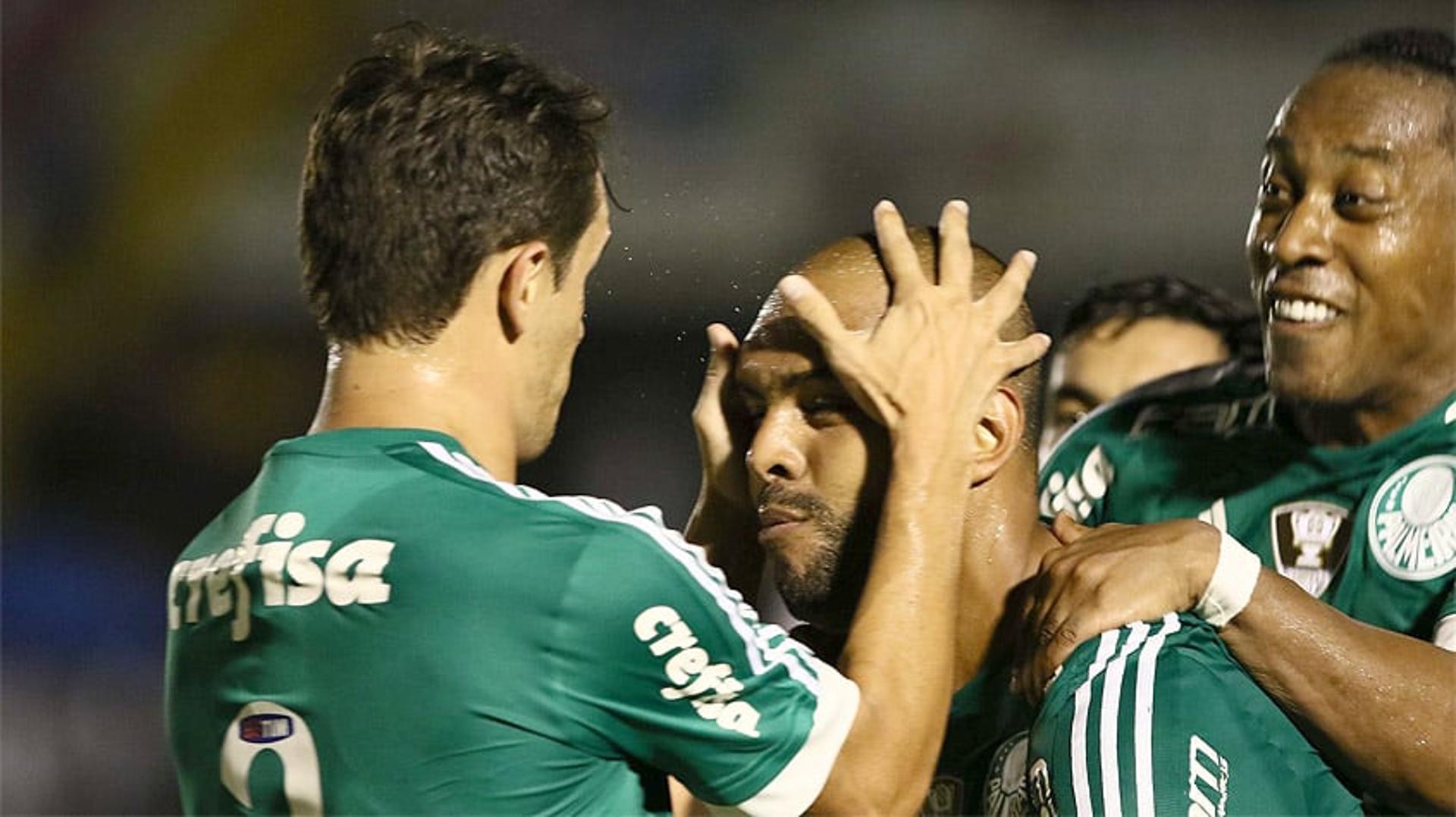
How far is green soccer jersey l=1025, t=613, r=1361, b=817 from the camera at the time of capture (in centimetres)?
216

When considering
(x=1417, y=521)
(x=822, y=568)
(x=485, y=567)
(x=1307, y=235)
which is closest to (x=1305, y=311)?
(x=1307, y=235)

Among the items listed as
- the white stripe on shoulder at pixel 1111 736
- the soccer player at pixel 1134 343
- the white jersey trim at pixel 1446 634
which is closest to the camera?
the white stripe on shoulder at pixel 1111 736

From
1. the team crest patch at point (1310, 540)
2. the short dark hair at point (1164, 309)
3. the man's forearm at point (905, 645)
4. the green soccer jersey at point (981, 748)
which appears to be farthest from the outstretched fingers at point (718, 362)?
the short dark hair at point (1164, 309)

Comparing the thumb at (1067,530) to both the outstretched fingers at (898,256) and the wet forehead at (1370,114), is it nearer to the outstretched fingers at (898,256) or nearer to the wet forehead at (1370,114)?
the outstretched fingers at (898,256)

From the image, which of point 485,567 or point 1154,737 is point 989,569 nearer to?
point 1154,737

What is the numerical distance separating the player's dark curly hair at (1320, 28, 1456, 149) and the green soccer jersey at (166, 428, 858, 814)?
132cm

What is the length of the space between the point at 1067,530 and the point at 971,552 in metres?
0.17

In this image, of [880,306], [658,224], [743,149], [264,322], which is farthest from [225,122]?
[880,306]

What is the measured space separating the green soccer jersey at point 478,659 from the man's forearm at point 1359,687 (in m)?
0.61

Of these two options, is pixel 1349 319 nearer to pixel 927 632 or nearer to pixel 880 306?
pixel 880 306

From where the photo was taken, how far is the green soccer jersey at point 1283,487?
2.80 m

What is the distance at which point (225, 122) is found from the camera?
25.1ft

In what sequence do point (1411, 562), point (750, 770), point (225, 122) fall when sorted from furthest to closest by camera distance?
point (225, 122), point (1411, 562), point (750, 770)

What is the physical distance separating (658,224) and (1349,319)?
1.05 metres
